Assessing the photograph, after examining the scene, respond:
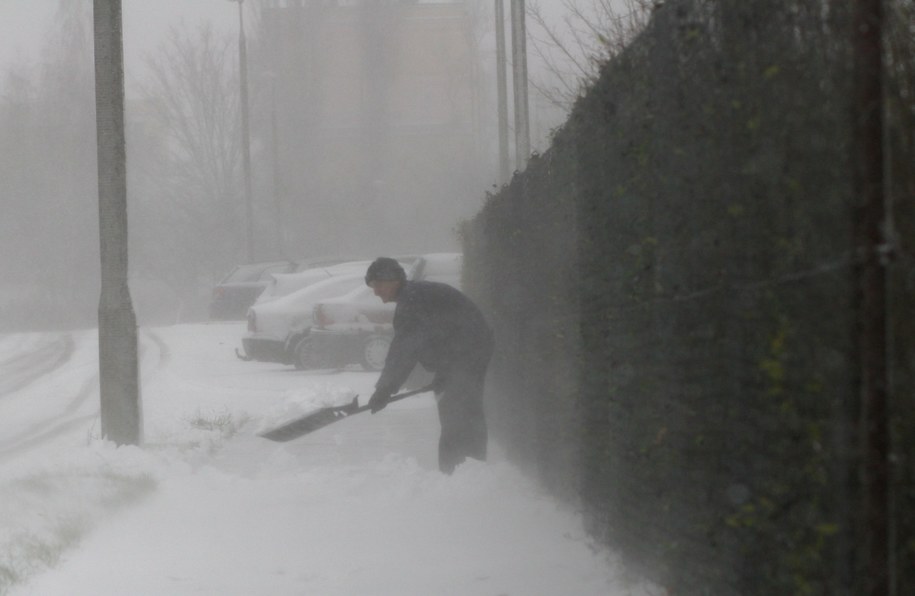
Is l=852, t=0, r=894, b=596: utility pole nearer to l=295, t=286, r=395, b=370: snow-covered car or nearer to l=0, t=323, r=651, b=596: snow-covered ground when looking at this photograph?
l=0, t=323, r=651, b=596: snow-covered ground

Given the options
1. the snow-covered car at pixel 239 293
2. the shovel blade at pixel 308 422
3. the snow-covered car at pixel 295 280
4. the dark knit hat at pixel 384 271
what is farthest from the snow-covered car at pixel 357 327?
the snow-covered car at pixel 239 293

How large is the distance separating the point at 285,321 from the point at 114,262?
27.2 ft

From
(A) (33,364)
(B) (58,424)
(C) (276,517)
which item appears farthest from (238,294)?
(C) (276,517)

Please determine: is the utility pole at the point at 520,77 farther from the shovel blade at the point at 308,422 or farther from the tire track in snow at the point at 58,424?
the shovel blade at the point at 308,422

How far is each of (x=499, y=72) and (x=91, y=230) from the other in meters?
31.1

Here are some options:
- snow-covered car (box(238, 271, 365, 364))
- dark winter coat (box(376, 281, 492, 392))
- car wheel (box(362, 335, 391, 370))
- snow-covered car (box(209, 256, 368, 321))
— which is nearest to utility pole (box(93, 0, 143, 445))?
dark winter coat (box(376, 281, 492, 392))

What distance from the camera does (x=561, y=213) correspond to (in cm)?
668

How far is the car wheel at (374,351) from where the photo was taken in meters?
17.9

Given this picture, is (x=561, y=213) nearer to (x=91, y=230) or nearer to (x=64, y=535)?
(x=64, y=535)

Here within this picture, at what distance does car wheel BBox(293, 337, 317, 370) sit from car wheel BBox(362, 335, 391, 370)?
79cm

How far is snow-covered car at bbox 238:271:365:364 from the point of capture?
18.7 metres

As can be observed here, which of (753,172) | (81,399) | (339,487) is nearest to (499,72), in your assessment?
(81,399)

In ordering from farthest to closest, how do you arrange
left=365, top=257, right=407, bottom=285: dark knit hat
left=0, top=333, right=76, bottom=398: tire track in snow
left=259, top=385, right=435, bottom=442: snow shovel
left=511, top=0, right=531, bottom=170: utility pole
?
left=511, top=0, right=531, bottom=170: utility pole < left=0, top=333, right=76, bottom=398: tire track in snow < left=365, top=257, right=407, bottom=285: dark knit hat < left=259, top=385, right=435, bottom=442: snow shovel

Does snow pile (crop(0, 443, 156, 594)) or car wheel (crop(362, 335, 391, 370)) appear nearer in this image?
snow pile (crop(0, 443, 156, 594))
